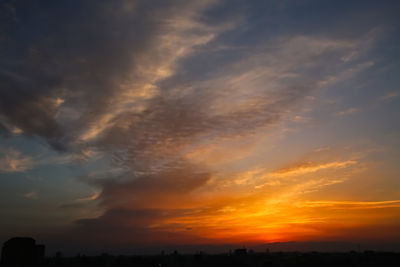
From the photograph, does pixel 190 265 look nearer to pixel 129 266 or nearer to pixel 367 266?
pixel 129 266

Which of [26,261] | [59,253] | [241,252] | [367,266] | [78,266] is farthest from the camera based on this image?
[241,252]

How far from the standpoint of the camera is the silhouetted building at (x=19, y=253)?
3244 cm

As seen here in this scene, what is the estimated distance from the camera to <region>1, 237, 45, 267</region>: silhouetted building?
32.4m

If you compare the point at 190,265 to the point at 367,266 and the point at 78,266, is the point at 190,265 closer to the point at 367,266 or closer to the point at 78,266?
the point at 78,266

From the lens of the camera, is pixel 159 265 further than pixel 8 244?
Yes

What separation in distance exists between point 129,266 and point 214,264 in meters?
18.5

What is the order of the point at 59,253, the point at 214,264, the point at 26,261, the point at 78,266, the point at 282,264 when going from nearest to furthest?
the point at 26,261 < the point at 282,264 < the point at 78,266 < the point at 214,264 < the point at 59,253

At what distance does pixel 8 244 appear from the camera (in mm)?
32969

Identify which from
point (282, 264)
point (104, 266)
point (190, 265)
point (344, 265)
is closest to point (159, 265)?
point (190, 265)

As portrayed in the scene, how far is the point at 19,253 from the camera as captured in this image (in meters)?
32.8

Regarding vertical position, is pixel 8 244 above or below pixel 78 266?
above

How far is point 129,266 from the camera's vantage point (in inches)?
2436

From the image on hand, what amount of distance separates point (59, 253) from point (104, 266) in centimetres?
4068

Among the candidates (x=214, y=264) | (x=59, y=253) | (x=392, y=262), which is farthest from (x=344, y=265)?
(x=59, y=253)
